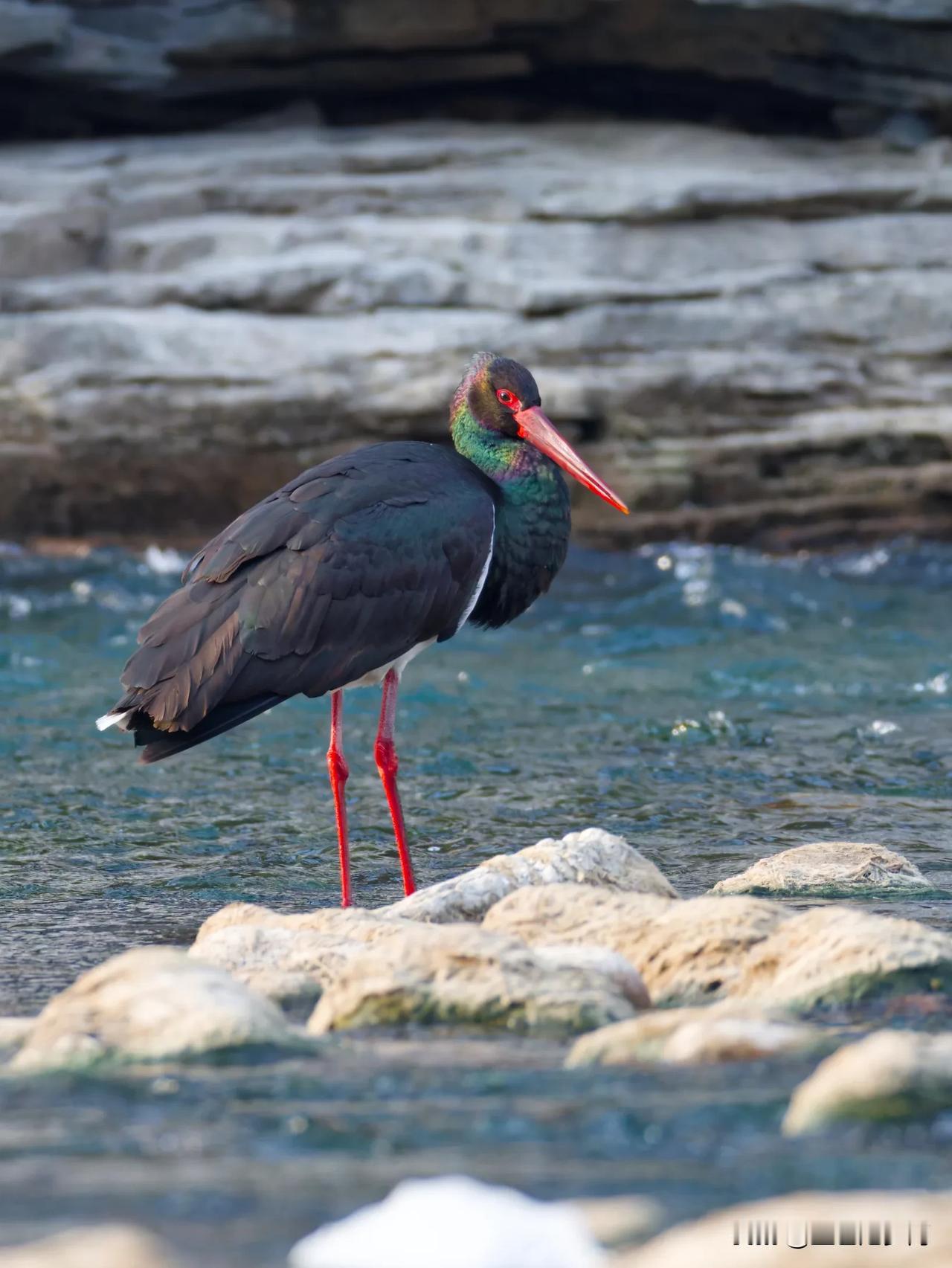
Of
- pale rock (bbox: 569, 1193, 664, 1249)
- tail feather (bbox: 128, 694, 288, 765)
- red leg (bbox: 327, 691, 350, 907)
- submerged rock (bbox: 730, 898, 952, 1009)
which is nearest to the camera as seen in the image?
pale rock (bbox: 569, 1193, 664, 1249)

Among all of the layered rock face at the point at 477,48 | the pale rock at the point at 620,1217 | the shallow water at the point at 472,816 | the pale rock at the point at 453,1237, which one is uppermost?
the layered rock face at the point at 477,48

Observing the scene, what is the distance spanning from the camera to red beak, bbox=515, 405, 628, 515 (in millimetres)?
4715

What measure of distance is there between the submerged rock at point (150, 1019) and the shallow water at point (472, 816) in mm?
62

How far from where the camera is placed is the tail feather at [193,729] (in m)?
4.21

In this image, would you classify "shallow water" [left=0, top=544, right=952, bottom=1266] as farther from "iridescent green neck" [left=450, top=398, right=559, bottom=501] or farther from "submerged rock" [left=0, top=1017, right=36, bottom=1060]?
"iridescent green neck" [left=450, top=398, right=559, bottom=501]

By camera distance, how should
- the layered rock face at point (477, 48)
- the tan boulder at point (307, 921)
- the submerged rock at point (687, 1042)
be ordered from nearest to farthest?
the submerged rock at point (687, 1042) < the tan boulder at point (307, 921) < the layered rock face at point (477, 48)

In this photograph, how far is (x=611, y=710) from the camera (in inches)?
277

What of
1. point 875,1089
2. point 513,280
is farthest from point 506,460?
point 513,280

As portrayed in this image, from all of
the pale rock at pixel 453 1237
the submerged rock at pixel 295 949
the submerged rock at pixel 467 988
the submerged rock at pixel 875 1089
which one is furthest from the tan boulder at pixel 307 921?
the pale rock at pixel 453 1237

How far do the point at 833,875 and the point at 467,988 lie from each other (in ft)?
4.86

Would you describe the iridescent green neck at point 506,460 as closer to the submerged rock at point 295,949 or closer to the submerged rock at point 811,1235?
the submerged rock at point 295,949

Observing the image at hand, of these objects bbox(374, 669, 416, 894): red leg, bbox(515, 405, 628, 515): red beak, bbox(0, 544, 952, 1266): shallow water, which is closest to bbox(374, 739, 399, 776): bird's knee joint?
bbox(374, 669, 416, 894): red leg

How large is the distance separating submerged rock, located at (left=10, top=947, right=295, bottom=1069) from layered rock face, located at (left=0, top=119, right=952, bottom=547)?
25.5ft

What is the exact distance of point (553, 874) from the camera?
380cm
